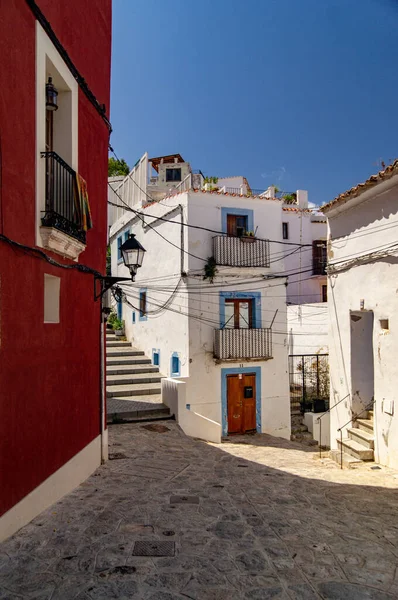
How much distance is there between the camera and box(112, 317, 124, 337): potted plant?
763 inches

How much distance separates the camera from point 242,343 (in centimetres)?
1461

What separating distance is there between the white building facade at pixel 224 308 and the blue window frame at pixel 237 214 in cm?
4

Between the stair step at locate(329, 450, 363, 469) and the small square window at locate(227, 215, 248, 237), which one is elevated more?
the small square window at locate(227, 215, 248, 237)

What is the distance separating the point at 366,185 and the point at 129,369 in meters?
9.70

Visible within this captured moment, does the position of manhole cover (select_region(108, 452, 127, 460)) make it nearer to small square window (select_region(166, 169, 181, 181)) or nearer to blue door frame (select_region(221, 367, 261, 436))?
blue door frame (select_region(221, 367, 261, 436))

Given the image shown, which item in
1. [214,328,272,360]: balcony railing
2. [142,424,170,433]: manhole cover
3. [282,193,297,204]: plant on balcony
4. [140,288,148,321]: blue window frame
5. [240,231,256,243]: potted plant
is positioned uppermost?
[282,193,297,204]: plant on balcony

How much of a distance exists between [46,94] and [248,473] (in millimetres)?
6498

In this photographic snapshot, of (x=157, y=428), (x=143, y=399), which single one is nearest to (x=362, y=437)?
(x=157, y=428)

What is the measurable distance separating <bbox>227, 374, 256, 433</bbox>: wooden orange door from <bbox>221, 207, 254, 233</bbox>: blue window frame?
5330 mm

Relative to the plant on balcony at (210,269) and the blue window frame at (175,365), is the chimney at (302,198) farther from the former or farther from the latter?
the blue window frame at (175,365)

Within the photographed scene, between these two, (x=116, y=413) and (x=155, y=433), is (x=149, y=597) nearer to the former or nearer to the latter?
(x=155, y=433)

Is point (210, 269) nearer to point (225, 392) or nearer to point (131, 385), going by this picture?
point (225, 392)

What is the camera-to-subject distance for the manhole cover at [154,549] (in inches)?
156

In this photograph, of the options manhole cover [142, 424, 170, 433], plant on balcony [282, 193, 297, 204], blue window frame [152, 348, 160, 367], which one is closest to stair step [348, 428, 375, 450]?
→ manhole cover [142, 424, 170, 433]
